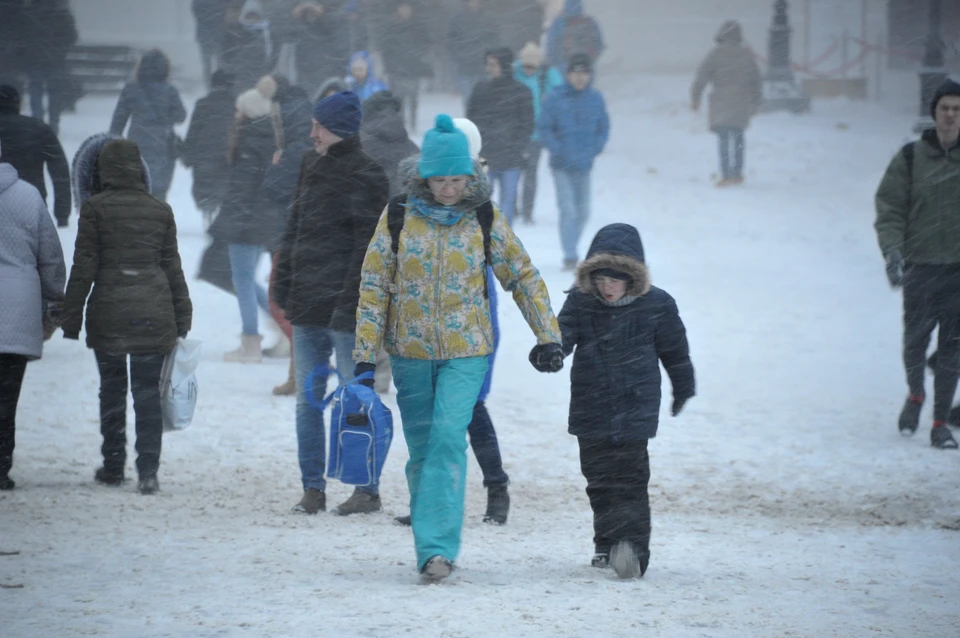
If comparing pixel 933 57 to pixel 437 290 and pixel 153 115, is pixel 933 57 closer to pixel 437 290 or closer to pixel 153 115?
pixel 153 115

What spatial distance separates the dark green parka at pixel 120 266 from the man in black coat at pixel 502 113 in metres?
6.93

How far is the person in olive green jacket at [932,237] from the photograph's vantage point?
300 inches

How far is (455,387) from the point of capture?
5.00 metres

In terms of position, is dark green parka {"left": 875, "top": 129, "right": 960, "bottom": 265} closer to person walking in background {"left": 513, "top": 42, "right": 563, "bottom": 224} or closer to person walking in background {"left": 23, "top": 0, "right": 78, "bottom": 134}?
person walking in background {"left": 513, "top": 42, "right": 563, "bottom": 224}

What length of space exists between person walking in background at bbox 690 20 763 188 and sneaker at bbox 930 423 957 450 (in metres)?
9.76

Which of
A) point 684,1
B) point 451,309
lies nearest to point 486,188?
point 451,309

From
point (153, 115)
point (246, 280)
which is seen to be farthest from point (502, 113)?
point (246, 280)

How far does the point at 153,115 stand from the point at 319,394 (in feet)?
25.2

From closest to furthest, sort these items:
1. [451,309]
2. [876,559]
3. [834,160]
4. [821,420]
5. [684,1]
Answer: [451,309]
[876,559]
[821,420]
[834,160]
[684,1]

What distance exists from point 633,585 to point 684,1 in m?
24.2

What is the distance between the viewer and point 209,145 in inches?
465

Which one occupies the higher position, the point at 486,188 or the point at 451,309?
the point at 486,188

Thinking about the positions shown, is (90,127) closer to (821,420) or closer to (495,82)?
(495,82)

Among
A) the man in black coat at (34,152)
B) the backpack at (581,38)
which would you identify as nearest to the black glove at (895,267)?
the man in black coat at (34,152)
